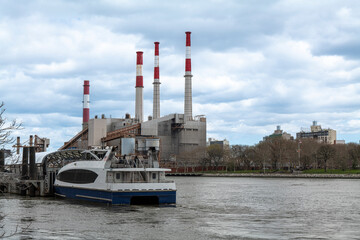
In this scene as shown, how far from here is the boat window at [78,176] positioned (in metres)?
47.0

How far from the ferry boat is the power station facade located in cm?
7963

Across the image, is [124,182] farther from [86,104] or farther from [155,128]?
[86,104]

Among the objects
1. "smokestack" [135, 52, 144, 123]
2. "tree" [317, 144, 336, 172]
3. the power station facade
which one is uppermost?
"smokestack" [135, 52, 144, 123]

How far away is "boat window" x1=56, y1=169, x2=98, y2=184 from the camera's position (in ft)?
154

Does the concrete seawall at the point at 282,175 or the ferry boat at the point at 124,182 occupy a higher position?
the ferry boat at the point at 124,182

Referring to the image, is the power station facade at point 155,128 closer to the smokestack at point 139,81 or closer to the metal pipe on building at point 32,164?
the smokestack at point 139,81

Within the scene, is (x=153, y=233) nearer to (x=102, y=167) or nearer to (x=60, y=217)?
(x=60, y=217)

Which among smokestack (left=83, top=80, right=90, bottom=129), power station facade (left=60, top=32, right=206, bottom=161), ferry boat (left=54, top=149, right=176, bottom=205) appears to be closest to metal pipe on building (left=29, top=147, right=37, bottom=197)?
ferry boat (left=54, top=149, right=176, bottom=205)

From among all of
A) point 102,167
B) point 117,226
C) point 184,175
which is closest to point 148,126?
point 184,175

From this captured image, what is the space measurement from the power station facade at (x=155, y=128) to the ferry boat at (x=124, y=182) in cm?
7963

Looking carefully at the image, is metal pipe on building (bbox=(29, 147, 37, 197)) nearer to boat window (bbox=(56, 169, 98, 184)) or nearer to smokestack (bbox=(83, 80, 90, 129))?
boat window (bbox=(56, 169, 98, 184))

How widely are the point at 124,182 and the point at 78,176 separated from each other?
25.9 feet

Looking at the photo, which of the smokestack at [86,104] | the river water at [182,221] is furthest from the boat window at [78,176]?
the smokestack at [86,104]

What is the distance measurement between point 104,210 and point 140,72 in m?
103
